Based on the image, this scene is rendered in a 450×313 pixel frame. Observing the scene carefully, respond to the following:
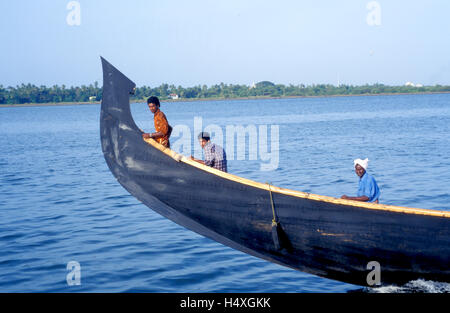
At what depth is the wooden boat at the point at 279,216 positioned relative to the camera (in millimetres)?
→ 6023

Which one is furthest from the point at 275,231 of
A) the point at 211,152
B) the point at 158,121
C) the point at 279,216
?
the point at 158,121

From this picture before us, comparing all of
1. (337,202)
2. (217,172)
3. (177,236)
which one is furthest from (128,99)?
(177,236)

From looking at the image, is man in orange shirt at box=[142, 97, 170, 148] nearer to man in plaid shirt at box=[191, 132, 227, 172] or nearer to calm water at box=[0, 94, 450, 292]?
man in plaid shirt at box=[191, 132, 227, 172]

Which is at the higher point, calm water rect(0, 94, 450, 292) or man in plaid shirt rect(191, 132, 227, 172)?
man in plaid shirt rect(191, 132, 227, 172)

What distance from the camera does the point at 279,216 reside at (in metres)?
6.25

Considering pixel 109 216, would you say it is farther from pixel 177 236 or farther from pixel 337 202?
pixel 337 202

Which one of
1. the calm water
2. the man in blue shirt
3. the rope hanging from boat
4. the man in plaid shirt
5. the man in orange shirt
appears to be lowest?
the calm water

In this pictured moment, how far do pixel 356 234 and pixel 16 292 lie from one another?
4963 millimetres

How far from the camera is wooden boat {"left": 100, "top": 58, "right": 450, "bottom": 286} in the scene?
19.8 ft

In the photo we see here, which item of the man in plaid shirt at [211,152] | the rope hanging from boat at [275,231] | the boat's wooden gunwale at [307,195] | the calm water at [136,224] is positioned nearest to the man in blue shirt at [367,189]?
the boat's wooden gunwale at [307,195]

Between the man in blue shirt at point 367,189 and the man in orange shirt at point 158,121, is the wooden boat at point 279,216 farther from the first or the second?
the man in blue shirt at point 367,189

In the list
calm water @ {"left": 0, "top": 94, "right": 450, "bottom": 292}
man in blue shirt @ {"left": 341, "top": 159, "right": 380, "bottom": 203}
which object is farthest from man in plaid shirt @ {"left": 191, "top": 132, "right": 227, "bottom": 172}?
calm water @ {"left": 0, "top": 94, "right": 450, "bottom": 292}

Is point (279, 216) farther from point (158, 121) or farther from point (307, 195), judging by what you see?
point (158, 121)

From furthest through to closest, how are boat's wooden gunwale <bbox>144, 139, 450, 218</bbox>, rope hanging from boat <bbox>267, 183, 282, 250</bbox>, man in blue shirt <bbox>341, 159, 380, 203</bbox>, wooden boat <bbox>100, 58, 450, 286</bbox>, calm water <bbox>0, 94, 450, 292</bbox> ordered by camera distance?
calm water <bbox>0, 94, 450, 292</bbox>, man in blue shirt <bbox>341, 159, 380, 203</bbox>, rope hanging from boat <bbox>267, 183, 282, 250</bbox>, wooden boat <bbox>100, 58, 450, 286</bbox>, boat's wooden gunwale <bbox>144, 139, 450, 218</bbox>
